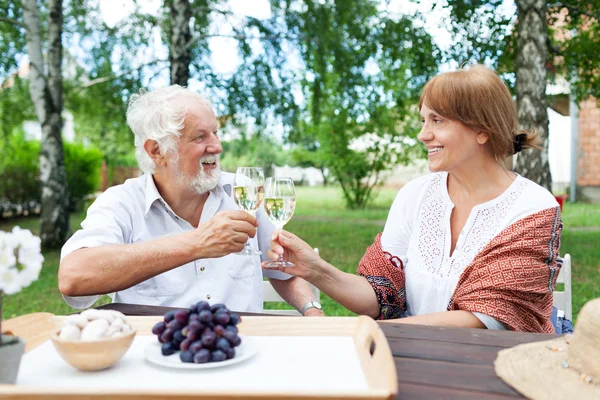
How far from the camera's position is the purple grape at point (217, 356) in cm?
142

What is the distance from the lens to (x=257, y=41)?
9.81m

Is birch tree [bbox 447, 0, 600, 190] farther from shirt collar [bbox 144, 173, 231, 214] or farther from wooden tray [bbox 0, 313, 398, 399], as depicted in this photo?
wooden tray [bbox 0, 313, 398, 399]

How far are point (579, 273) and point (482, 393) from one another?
7.28 m

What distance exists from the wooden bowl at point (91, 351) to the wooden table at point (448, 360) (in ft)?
2.12

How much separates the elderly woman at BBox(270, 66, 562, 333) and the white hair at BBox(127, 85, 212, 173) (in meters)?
0.75

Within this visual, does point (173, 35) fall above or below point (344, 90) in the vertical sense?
above

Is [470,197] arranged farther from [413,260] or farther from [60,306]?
[60,306]

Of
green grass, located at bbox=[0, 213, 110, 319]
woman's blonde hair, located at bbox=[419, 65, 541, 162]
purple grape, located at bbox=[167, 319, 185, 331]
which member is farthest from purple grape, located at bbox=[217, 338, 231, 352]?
green grass, located at bbox=[0, 213, 110, 319]

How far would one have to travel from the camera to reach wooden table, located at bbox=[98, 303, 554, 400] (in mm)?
1327

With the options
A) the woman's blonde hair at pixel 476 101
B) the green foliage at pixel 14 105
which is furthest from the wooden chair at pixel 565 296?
the green foliage at pixel 14 105

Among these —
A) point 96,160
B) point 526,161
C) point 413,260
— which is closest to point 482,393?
point 413,260

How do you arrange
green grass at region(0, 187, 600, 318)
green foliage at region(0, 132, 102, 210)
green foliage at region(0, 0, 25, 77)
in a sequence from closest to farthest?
green grass at region(0, 187, 600, 318)
green foliage at region(0, 0, 25, 77)
green foliage at region(0, 132, 102, 210)

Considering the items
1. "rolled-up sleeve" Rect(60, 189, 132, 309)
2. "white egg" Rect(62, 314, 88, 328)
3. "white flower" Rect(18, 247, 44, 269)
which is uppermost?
"white flower" Rect(18, 247, 44, 269)

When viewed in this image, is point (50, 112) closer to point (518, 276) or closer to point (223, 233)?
point (223, 233)
